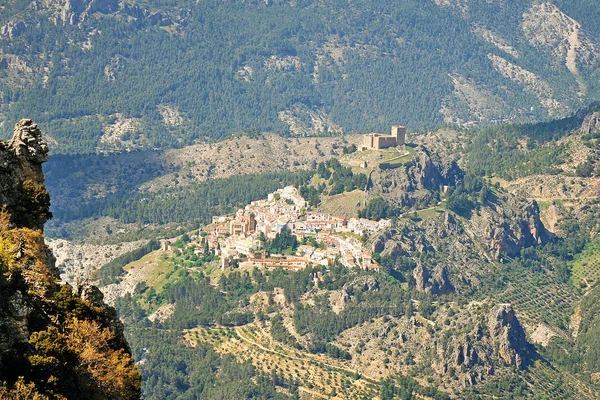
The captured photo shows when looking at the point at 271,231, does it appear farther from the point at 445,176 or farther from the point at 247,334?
the point at 445,176

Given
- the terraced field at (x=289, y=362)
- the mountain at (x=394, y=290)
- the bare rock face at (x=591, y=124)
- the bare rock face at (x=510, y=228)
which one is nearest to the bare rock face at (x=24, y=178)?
the mountain at (x=394, y=290)

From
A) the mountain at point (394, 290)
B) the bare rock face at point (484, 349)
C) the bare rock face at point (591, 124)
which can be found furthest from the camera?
the bare rock face at point (591, 124)

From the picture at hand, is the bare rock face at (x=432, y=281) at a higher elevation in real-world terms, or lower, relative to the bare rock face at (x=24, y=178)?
lower

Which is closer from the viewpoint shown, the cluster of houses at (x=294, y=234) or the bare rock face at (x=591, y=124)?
the cluster of houses at (x=294, y=234)

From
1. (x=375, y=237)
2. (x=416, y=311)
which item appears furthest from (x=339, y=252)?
(x=416, y=311)

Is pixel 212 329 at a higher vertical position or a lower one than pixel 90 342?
lower

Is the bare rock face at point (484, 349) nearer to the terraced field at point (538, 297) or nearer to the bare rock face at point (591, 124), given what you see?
the terraced field at point (538, 297)
